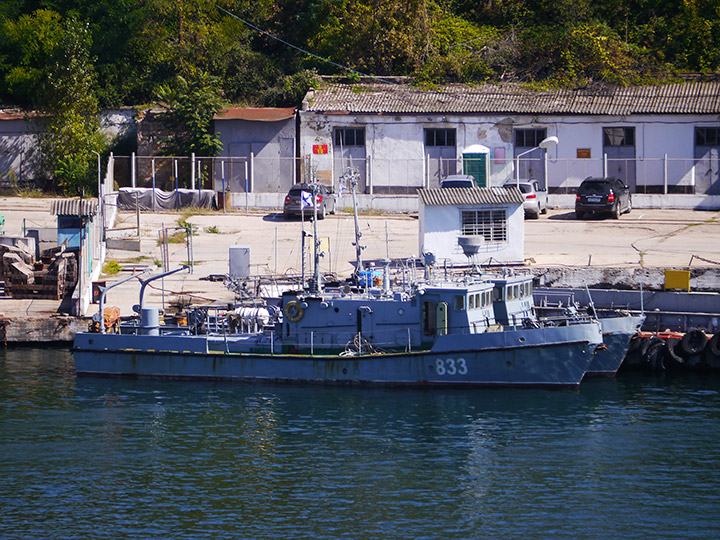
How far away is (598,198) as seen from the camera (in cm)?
4503

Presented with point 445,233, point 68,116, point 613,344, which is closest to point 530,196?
point 445,233

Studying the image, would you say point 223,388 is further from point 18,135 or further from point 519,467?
point 18,135

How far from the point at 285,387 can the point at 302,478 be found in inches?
277

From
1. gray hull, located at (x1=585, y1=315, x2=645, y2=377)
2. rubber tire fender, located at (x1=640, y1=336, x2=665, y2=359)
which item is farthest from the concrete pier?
gray hull, located at (x1=585, y1=315, x2=645, y2=377)

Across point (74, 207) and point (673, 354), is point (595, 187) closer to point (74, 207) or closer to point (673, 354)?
point (673, 354)

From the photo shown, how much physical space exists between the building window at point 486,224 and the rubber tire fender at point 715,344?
920cm

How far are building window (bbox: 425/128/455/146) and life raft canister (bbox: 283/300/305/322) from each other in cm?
2506

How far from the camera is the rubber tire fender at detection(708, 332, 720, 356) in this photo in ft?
93.5

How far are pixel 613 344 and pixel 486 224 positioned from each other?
9.13 meters

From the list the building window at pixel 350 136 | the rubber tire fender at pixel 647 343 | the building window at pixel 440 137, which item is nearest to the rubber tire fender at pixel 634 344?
the rubber tire fender at pixel 647 343

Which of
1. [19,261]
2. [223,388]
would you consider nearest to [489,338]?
[223,388]

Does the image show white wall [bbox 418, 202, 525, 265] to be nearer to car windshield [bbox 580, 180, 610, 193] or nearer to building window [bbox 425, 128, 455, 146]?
car windshield [bbox 580, 180, 610, 193]

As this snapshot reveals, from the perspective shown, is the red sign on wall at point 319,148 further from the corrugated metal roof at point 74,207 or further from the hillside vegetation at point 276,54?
the corrugated metal roof at point 74,207

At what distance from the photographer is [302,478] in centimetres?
2033
